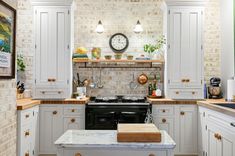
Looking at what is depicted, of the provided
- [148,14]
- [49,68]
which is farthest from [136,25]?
[49,68]

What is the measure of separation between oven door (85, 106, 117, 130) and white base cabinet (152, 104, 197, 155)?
0.65 m

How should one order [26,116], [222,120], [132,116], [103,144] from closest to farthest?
1. [103,144]
2. [222,120]
3. [26,116]
4. [132,116]

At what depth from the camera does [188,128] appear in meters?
4.48

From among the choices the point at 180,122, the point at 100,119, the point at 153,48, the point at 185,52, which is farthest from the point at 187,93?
the point at 100,119

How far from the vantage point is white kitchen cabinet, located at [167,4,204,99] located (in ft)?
15.1

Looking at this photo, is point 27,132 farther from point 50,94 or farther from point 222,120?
point 222,120

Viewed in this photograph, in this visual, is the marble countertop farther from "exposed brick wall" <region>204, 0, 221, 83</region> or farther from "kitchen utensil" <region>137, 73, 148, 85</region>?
"exposed brick wall" <region>204, 0, 221, 83</region>

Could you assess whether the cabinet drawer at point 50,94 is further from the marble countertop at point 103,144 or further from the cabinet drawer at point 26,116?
the marble countertop at point 103,144

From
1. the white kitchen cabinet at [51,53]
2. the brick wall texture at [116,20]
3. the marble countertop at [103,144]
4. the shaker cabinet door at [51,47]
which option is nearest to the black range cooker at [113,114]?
the white kitchen cabinet at [51,53]

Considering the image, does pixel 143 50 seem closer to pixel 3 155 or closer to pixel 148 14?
pixel 148 14

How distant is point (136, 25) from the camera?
16.9ft

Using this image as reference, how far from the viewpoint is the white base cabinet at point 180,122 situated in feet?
14.7

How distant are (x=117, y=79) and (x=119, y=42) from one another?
2.20 feet

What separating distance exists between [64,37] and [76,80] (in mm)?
878
